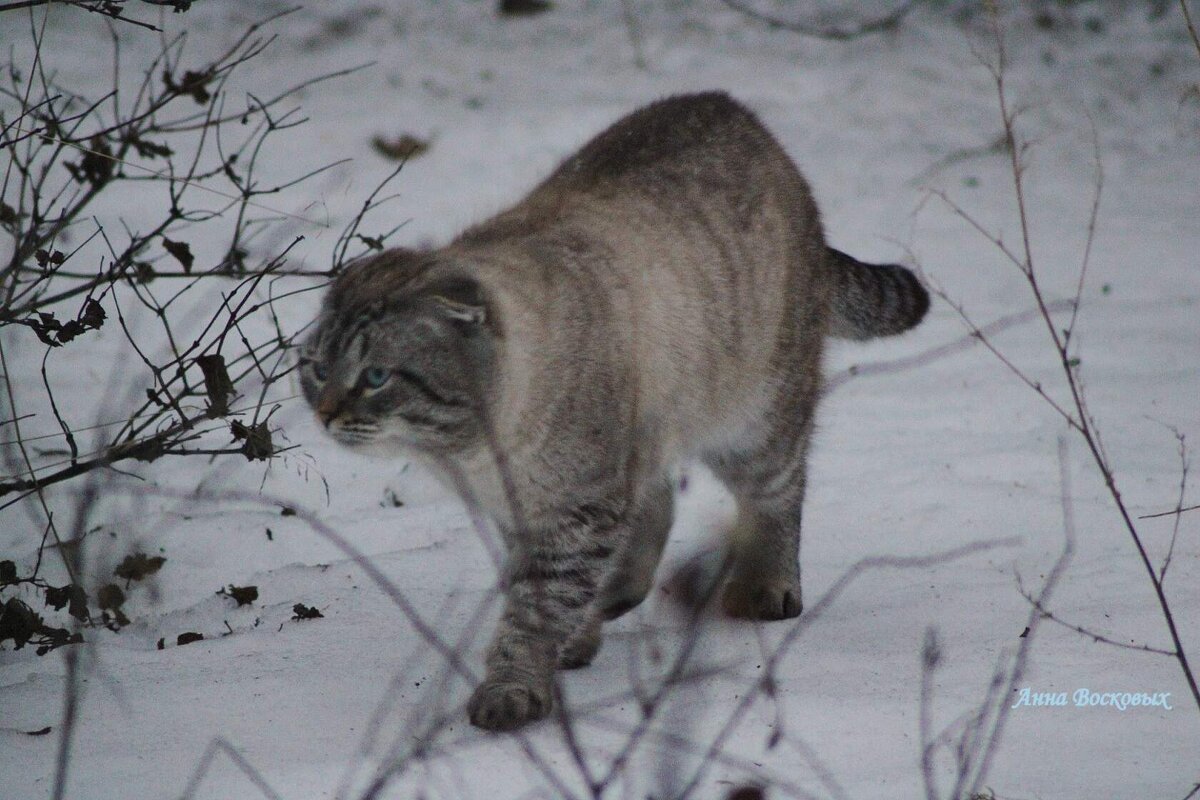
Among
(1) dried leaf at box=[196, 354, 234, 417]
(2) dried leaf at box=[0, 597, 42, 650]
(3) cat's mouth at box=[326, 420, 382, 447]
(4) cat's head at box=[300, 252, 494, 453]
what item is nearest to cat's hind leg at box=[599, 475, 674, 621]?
(4) cat's head at box=[300, 252, 494, 453]

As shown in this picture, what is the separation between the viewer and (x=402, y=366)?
3.32 metres

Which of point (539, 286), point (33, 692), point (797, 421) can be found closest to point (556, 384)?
point (539, 286)

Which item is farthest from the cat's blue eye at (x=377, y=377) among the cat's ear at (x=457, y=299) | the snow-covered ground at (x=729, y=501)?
the snow-covered ground at (x=729, y=501)

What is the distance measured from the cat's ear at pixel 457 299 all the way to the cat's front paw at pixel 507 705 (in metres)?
0.92

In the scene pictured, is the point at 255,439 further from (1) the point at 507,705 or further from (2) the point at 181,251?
(1) the point at 507,705

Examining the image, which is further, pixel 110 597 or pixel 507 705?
pixel 110 597

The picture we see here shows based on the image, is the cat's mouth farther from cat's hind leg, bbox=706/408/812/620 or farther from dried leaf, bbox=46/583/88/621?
cat's hind leg, bbox=706/408/812/620

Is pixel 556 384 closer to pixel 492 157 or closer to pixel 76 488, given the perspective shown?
pixel 76 488

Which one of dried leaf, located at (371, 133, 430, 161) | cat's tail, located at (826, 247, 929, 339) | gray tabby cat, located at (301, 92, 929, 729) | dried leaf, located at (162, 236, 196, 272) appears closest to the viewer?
gray tabby cat, located at (301, 92, 929, 729)

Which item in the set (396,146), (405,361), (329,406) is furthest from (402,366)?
(396,146)

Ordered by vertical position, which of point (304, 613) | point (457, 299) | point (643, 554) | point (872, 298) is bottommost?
point (643, 554)

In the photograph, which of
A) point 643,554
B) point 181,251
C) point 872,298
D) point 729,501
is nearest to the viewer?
point 181,251

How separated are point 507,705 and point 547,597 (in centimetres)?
34

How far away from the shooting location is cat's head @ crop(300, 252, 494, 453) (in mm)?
3311
